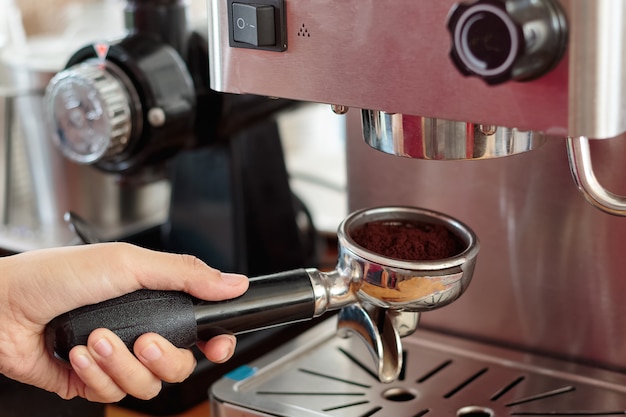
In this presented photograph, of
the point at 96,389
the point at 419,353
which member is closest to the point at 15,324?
the point at 96,389

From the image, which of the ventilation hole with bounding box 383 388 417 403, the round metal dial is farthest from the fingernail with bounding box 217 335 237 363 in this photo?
the round metal dial

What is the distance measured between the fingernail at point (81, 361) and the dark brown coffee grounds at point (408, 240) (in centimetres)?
17

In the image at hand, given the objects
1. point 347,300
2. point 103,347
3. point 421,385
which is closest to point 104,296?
point 103,347

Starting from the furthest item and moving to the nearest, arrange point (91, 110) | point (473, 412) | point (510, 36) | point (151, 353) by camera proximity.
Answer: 1. point (91, 110)
2. point (473, 412)
3. point (151, 353)
4. point (510, 36)

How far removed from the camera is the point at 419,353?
702 mm

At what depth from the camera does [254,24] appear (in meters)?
0.52

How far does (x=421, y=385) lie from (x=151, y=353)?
0.21m

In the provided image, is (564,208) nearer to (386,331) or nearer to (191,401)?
(386,331)

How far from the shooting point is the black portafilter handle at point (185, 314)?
513 mm

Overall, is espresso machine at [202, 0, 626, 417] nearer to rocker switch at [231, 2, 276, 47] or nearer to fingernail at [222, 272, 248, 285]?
rocker switch at [231, 2, 276, 47]

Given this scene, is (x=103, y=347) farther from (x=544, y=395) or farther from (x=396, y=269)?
(x=544, y=395)

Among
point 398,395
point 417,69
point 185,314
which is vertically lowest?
point 398,395

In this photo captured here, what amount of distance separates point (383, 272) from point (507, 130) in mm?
102

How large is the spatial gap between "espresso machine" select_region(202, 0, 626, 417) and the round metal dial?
7.1 inches
